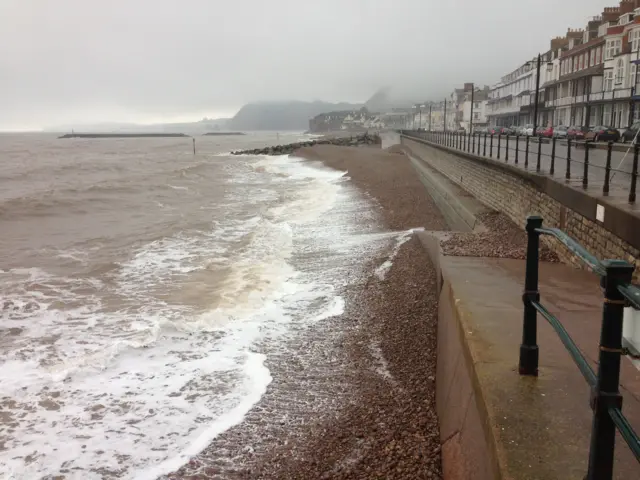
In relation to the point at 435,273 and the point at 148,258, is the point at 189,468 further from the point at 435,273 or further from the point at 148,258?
the point at 148,258

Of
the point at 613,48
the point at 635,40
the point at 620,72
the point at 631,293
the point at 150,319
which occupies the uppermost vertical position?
the point at 613,48

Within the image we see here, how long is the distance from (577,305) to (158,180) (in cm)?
3222

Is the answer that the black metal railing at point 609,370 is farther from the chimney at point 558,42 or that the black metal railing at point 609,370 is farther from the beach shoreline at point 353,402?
the chimney at point 558,42

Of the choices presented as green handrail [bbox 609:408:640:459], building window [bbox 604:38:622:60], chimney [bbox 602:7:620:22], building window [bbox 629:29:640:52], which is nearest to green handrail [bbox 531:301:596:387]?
green handrail [bbox 609:408:640:459]

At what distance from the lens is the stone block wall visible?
6871 millimetres

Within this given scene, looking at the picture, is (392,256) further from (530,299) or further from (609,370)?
(609,370)

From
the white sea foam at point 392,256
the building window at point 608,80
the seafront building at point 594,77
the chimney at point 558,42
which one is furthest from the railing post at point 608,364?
the chimney at point 558,42

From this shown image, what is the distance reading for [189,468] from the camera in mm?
4453

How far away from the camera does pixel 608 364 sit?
1917 mm

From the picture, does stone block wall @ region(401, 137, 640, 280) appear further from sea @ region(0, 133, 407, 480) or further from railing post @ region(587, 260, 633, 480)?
railing post @ region(587, 260, 633, 480)

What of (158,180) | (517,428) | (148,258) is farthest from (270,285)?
(158,180)

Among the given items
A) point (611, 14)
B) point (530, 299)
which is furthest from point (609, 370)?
point (611, 14)

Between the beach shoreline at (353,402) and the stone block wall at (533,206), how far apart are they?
→ 2304 mm

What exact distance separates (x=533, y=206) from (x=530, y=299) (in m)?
8.20
